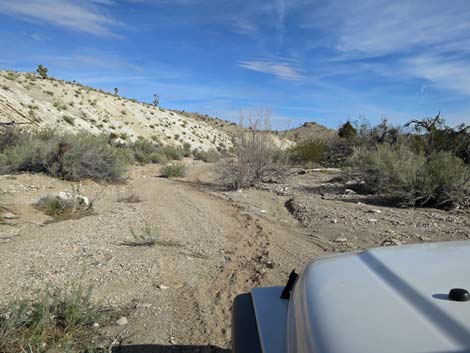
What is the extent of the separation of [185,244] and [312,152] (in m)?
16.2

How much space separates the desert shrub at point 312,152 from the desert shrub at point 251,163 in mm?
7742

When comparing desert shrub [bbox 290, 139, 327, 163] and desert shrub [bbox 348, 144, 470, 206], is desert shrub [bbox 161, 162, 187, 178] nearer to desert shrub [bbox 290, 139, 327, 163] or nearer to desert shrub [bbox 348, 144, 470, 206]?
desert shrub [bbox 290, 139, 327, 163]

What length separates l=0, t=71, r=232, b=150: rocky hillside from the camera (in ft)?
90.4

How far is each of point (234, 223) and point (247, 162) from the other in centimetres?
495

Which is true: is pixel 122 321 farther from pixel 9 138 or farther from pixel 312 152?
pixel 312 152

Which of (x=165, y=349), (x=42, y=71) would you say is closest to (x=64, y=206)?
(x=165, y=349)

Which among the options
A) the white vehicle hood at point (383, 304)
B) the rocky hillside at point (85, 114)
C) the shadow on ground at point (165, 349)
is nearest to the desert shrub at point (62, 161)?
the shadow on ground at point (165, 349)

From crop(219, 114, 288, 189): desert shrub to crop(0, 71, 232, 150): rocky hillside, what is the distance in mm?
13933

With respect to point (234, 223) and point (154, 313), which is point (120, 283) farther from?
point (234, 223)

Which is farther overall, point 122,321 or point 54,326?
point 122,321

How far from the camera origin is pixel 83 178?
39.7ft

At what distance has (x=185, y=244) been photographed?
20.9 feet

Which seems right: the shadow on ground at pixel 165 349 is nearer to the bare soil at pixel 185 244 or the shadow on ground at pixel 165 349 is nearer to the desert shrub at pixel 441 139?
the bare soil at pixel 185 244

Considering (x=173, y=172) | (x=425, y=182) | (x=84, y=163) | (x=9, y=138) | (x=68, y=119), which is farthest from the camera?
(x=68, y=119)
